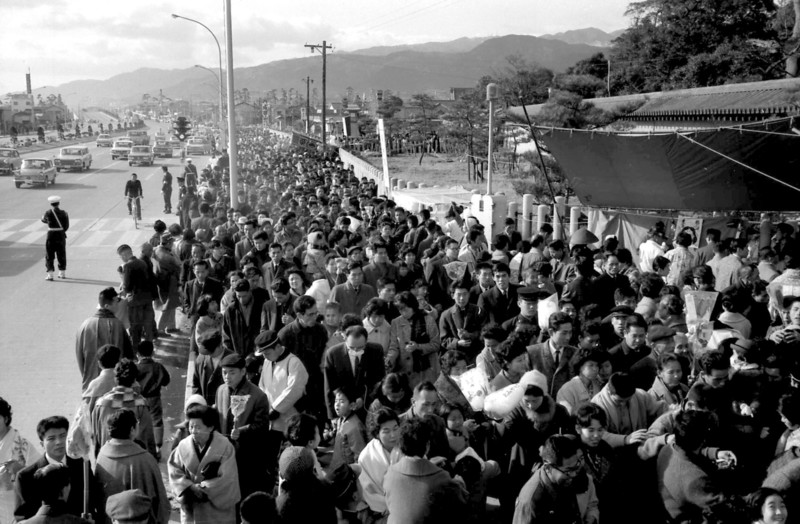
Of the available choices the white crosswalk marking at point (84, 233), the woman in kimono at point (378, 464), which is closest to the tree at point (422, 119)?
the white crosswalk marking at point (84, 233)

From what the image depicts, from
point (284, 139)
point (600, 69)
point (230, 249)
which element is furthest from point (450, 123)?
point (230, 249)

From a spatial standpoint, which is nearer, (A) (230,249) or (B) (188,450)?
(B) (188,450)

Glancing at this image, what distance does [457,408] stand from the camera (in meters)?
5.11

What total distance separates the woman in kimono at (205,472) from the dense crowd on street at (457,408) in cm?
1

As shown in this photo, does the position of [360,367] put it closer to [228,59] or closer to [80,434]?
[80,434]

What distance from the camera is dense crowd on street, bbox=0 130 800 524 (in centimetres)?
429

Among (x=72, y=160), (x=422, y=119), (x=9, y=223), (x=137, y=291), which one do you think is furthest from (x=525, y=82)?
(x=137, y=291)

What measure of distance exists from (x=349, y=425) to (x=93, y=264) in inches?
495

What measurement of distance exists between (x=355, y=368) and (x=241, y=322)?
218 centimetres

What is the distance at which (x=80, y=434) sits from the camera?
16.6 ft

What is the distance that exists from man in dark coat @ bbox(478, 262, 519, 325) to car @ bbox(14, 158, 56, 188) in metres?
29.5

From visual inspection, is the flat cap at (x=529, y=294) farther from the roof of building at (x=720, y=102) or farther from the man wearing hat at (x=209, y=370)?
the roof of building at (x=720, y=102)

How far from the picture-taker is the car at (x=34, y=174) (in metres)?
32.3

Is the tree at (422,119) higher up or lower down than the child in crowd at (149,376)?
higher up
